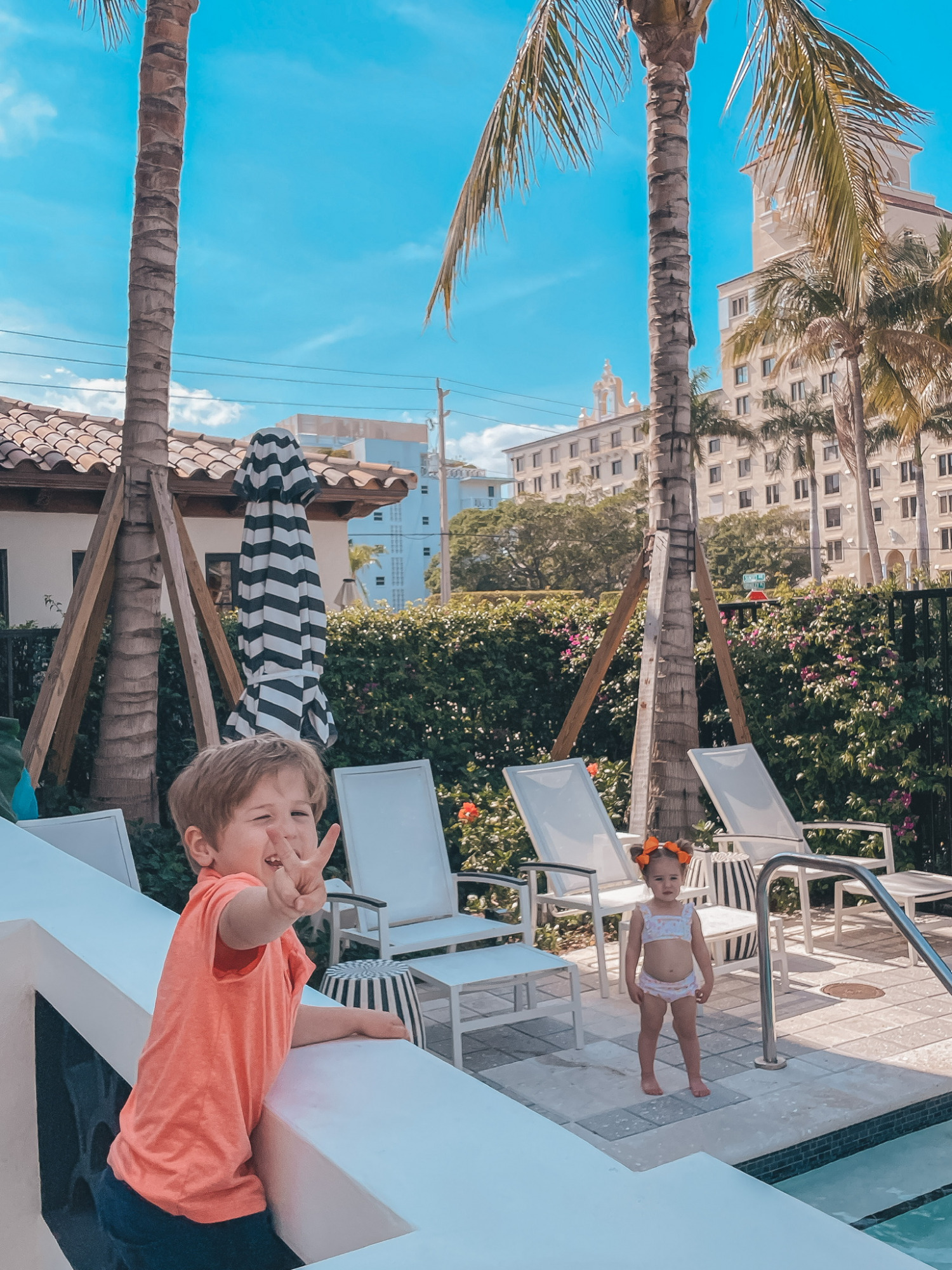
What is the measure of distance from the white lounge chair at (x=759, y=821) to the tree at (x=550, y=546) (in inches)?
1937

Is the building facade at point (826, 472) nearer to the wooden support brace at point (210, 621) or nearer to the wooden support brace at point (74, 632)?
the wooden support brace at point (210, 621)

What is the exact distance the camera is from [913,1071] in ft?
14.5

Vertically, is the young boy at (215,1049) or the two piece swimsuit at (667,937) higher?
the young boy at (215,1049)

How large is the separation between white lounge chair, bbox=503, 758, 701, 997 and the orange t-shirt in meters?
4.03

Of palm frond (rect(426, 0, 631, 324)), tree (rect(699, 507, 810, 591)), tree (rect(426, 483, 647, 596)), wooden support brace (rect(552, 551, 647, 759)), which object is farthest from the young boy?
tree (rect(699, 507, 810, 591))

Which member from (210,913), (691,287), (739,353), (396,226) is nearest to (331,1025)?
(210,913)

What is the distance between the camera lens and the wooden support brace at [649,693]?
23.9 ft

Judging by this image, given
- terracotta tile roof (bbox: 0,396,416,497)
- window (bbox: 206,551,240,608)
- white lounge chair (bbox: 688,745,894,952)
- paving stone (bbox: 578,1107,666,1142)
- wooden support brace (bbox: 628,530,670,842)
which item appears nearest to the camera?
paving stone (bbox: 578,1107,666,1142)

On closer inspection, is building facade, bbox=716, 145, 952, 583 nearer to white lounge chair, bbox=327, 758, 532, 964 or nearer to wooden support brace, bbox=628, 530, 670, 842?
wooden support brace, bbox=628, 530, 670, 842

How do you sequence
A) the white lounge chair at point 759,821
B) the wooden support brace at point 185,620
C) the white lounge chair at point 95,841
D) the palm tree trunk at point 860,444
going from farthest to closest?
the palm tree trunk at point 860,444
the white lounge chair at point 759,821
the wooden support brace at point 185,620
the white lounge chair at point 95,841

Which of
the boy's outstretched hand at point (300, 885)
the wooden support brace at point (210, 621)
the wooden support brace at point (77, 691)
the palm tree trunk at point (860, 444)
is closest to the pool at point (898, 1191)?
the boy's outstretched hand at point (300, 885)

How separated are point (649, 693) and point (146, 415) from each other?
12.4 feet

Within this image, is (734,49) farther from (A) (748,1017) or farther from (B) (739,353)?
(B) (739,353)

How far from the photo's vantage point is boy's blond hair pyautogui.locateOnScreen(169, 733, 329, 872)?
1.63m
